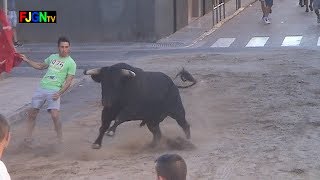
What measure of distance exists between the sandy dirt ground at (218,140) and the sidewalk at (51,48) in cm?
135

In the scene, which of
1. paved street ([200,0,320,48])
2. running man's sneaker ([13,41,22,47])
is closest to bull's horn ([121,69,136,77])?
paved street ([200,0,320,48])

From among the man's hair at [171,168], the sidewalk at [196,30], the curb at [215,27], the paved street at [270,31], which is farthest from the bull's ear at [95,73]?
the sidewalk at [196,30]

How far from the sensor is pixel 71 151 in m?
10.8

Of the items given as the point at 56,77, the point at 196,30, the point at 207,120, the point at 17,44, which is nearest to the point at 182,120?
the point at 56,77

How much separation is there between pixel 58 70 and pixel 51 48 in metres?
16.5

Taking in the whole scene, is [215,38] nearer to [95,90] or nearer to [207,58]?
[207,58]

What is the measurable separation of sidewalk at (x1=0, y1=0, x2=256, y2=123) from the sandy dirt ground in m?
1.35

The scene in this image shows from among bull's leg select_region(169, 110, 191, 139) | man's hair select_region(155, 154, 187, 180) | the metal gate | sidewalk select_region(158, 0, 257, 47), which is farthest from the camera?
the metal gate

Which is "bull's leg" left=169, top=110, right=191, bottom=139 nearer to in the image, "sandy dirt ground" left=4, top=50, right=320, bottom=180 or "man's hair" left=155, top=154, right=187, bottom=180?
"sandy dirt ground" left=4, top=50, right=320, bottom=180

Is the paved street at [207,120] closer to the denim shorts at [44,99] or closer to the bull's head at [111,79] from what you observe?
the denim shorts at [44,99]

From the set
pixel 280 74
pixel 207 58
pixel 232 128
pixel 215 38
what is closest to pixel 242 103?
pixel 232 128

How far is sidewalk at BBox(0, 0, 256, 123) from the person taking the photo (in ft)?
48.5

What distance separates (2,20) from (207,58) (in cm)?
1041

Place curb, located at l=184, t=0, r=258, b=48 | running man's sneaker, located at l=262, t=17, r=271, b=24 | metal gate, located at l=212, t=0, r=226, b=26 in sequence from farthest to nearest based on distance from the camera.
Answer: metal gate, located at l=212, t=0, r=226, b=26
running man's sneaker, located at l=262, t=17, r=271, b=24
curb, located at l=184, t=0, r=258, b=48
